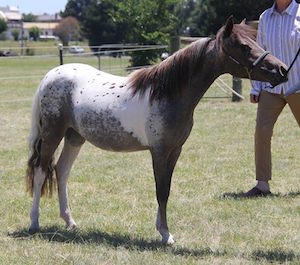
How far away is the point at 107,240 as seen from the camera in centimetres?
464

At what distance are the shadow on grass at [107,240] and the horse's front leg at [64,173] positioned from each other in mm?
152

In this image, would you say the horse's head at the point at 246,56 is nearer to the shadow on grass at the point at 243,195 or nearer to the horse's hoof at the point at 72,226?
the horse's hoof at the point at 72,226

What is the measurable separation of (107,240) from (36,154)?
3.28 ft

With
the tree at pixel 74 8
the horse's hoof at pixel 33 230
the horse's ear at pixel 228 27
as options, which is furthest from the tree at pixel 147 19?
the tree at pixel 74 8

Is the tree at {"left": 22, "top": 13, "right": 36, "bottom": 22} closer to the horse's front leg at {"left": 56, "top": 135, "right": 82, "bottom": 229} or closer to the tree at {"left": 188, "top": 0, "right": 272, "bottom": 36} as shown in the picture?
the tree at {"left": 188, "top": 0, "right": 272, "bottom": 36}

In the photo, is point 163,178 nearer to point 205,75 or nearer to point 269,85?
point 205,75

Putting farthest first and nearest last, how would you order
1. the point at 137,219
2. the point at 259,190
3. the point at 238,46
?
the point at 259,190 → the point at 137,219 → the point at 238,46

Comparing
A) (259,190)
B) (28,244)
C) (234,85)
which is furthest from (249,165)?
(234,85)

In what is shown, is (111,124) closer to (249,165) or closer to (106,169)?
(106,169)

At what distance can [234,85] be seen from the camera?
1390 centimetres

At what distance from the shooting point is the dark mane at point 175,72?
4309 millimetres

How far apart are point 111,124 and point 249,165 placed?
3323mm

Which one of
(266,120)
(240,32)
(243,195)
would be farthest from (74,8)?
(240,32)

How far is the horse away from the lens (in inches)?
165
